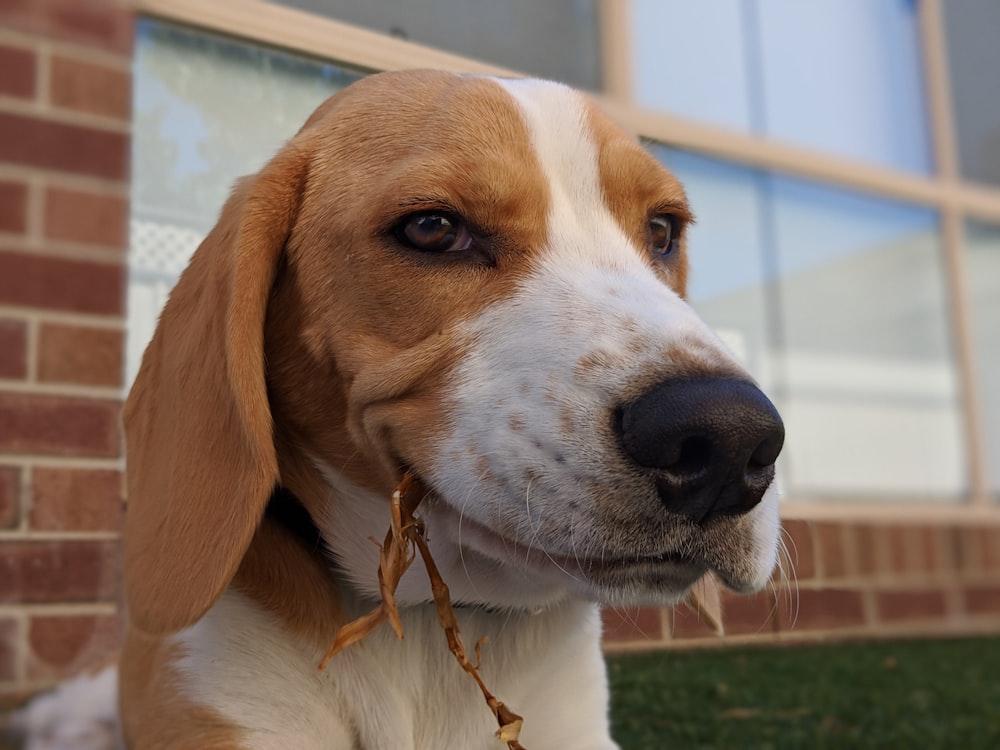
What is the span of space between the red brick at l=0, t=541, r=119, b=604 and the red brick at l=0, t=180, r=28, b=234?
0.86 m

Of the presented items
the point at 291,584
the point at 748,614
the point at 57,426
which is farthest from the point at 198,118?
the point at 748,614

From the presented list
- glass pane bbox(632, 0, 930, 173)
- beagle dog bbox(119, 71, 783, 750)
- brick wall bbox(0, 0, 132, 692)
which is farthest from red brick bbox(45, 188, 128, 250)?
glass pane bbox(632, 0, 930, 173)

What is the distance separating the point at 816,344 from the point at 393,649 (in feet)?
14.9

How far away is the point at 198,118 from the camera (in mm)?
2480

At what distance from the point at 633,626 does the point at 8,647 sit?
167cm

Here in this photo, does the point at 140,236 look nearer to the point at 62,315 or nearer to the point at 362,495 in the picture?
the point at 62,315

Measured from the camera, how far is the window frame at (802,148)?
2377 millimetres

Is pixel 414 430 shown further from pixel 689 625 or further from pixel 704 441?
pixel 689 625

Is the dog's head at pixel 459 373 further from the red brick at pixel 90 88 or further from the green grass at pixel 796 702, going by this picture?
the red brick at pixel 90 88

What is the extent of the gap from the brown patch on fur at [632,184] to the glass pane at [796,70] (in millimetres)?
1886

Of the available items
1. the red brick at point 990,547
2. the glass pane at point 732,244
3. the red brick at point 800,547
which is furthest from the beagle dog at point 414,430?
the red brick at point 990,547

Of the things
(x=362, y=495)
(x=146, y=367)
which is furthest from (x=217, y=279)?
(x=362, y=495)

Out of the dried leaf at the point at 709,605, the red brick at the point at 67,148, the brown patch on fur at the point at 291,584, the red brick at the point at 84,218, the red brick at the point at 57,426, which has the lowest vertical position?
the dried leaf at the point at 709,605

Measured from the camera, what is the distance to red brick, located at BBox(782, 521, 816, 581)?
1.84m
